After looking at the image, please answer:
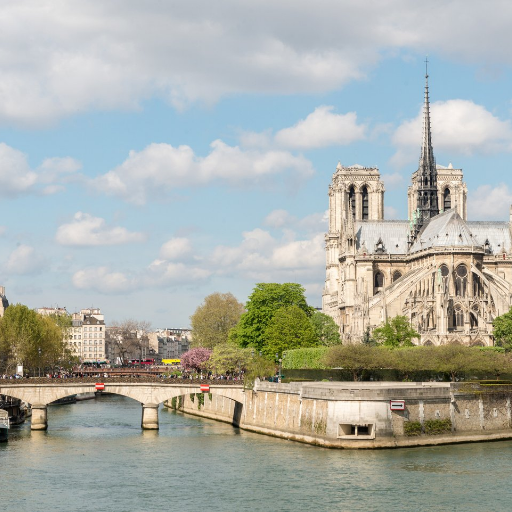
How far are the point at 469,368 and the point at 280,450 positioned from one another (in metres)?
21.1

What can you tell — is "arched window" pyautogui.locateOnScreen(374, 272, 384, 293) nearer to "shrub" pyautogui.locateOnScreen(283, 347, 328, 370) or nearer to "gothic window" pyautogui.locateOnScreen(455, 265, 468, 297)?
"gothic window" pyautogui.locateOnScreen(455, 265, 468, 297)

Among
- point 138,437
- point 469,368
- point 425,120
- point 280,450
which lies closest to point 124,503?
point 280,450

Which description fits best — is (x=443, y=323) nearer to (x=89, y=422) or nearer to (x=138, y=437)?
(x=89, y=422)

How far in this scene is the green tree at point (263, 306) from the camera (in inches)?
4198

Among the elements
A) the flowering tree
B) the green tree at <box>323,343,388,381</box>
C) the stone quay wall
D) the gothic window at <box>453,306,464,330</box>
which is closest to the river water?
the stone quay wall

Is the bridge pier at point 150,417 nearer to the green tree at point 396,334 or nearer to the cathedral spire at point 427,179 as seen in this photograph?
the green tree at point 396,334

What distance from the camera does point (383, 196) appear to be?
505ft

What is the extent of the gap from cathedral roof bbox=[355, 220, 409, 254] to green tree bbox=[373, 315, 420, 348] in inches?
1226

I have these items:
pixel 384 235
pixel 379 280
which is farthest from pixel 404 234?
pixel 379 280

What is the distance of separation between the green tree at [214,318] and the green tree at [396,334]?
36686 millimetres

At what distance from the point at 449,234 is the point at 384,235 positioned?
60.3 ft

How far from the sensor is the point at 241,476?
54750mm

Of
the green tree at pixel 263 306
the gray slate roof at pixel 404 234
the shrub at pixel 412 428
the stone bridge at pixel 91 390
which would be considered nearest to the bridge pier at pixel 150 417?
the stone bridge at pixel 91 390

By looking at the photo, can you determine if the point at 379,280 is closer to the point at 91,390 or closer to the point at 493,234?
the point at 493,234
